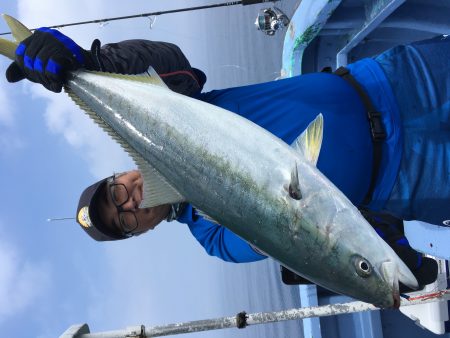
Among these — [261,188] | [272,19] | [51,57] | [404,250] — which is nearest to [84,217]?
[51,57]

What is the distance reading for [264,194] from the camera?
1.40 m

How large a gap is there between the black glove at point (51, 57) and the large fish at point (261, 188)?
40cm

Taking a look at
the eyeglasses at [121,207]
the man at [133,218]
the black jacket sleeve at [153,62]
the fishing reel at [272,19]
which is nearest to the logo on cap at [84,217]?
the man at [133,218]

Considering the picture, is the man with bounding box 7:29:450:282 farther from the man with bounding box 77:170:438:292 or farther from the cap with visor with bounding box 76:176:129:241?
the cap with visor with bounding box 76:176:129:241

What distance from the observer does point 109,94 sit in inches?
72.7

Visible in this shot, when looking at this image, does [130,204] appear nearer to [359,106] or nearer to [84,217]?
[84,217]

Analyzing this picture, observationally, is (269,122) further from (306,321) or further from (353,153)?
(306,321)

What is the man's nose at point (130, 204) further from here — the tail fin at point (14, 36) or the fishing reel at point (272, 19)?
the fishing reel at point (272, 19)

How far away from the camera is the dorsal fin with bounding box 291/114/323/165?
1371 millimetres

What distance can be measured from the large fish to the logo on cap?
37.3 inches

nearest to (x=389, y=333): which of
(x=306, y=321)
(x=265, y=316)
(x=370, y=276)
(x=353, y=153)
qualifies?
(x=306, y=321)

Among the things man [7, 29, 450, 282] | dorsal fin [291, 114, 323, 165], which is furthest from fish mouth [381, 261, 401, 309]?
man [7, 29, 450, 282]

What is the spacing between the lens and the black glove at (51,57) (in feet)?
6.29

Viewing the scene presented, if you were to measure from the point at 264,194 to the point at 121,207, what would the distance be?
4.38 ft
